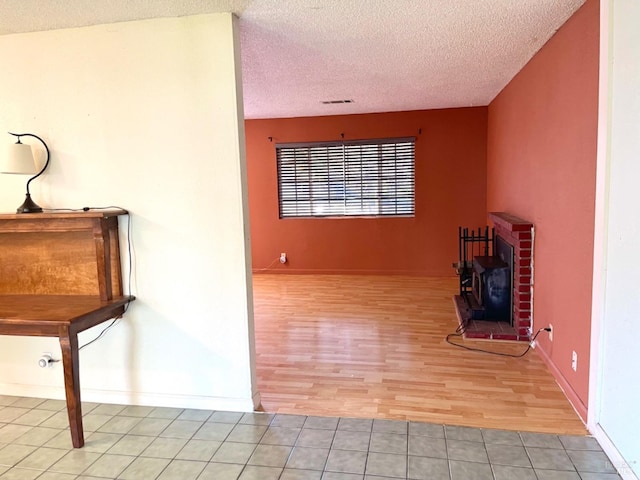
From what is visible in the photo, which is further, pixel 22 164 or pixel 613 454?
pixel 22 164

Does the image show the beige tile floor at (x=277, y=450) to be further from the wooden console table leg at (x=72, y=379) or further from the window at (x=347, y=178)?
the window at (x=347, y=178)

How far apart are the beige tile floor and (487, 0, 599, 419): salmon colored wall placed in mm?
561

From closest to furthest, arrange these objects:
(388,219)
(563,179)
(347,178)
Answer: (563,179), (388,219), (347,178)

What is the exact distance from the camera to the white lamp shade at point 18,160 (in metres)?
2.43

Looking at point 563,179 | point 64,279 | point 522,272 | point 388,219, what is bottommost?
point 522,272

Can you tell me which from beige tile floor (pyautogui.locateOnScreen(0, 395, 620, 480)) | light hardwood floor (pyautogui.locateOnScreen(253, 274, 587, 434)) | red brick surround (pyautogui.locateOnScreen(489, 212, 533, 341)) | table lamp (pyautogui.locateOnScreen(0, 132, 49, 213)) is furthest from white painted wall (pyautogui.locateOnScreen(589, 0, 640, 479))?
table lamp (pyautogui.locateOnScreen(0, 132, 49, 213))

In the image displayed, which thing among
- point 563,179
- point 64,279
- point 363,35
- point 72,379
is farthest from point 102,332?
point 563,179

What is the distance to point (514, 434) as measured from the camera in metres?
2.24

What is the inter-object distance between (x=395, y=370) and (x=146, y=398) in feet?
5.40

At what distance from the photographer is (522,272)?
3.57m

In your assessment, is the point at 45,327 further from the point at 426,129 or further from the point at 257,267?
the point at 426,129

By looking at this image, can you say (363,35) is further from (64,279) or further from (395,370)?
(64,279)

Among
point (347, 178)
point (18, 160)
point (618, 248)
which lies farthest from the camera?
point (347, 178)

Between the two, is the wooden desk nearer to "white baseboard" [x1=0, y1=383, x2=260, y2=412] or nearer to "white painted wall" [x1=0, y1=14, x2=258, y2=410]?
"white painted wall" [x1=0, y1=14, x2=258, y2=410]
